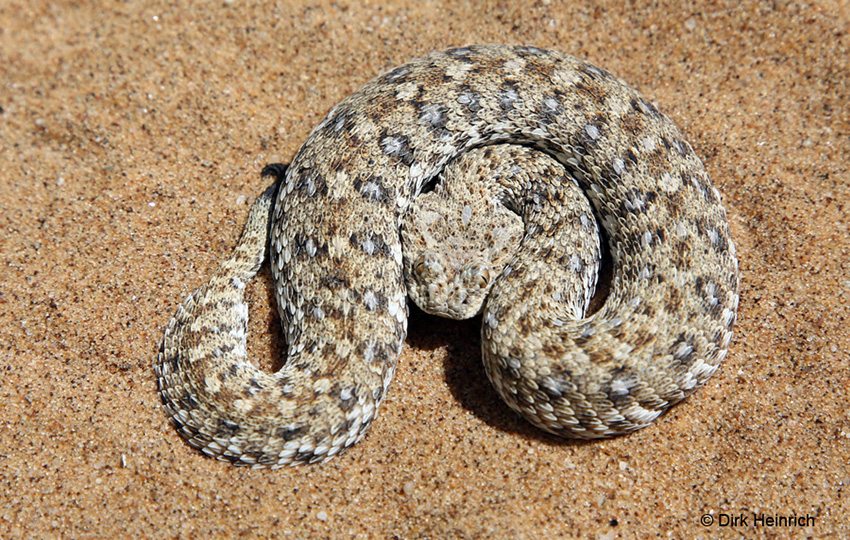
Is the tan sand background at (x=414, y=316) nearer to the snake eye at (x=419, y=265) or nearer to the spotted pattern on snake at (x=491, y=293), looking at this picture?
the spotted pattern on snake at (x=491, y=293)

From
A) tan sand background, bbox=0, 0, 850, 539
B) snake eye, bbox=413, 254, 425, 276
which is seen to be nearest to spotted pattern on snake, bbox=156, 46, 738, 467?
snake eye, bbox=413, 254, 425, 276

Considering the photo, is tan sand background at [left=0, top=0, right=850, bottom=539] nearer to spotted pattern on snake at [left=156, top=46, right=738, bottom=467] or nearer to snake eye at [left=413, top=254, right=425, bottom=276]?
spotted pattern on snake at [left=156, top=46, right=738, bottom=467]

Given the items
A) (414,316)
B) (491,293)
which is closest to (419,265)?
(491,293)

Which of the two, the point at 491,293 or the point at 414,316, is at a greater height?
the point at 491,293

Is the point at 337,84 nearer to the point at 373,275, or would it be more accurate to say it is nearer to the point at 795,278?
the point at 373,275

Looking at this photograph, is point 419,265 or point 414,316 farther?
point 414,316

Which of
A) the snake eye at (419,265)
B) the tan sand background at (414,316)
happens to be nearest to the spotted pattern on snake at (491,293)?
the snake eye at (419,265)

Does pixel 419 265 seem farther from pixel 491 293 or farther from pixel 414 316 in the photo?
pixel 414 316
